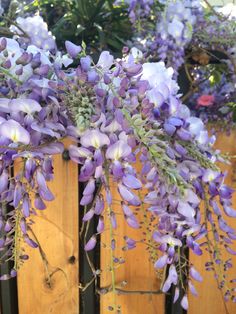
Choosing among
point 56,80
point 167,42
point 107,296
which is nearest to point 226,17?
point 167,42

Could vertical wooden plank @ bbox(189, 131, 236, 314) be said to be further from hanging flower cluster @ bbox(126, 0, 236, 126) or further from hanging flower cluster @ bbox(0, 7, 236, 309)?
hanging flower cluster @ bbox(0, 7, 236, 309)

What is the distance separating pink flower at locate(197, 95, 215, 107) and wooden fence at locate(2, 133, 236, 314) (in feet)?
0.31

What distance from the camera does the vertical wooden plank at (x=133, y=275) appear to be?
110cm

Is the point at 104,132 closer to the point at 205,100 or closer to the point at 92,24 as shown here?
the point at 205,100

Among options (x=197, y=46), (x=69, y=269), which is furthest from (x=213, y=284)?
(x=197, y=46)

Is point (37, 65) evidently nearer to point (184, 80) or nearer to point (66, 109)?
point (66, 109)

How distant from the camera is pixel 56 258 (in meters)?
1.09

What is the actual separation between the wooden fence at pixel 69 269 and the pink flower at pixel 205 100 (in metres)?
0.09

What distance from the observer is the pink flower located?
1156 mm

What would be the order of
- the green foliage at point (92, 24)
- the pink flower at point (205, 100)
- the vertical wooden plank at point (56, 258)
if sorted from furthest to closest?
the green foliage at point (92, 24)
the pink flower at point (205, 100)
the vertical wooden plank at point (56, 258)

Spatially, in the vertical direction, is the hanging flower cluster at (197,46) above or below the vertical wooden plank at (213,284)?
above

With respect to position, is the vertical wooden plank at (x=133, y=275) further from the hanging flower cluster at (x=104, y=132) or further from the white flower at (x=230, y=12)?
the white flower at (x=230, y=12)

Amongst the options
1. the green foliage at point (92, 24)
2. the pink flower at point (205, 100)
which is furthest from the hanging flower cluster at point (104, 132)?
the green foliage at point (92, 24)

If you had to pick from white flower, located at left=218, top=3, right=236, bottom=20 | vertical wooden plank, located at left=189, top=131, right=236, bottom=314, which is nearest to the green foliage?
white flower, located at left=218, top=3, right=236, bottom=20
